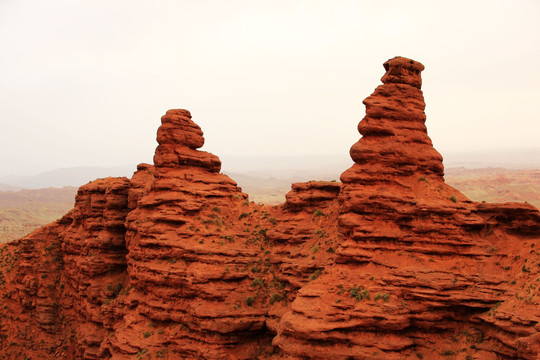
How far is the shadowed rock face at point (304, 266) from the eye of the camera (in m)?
32.3

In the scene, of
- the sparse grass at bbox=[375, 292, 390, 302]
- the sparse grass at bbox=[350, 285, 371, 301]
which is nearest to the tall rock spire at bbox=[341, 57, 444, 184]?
the sparse grass at bbox=[350, 285, 371, 301]

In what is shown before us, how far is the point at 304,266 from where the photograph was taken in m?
40.0

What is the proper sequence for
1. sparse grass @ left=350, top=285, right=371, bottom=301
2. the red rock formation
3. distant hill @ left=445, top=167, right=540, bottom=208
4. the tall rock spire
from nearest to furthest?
1. the red rock formation
2. sparse grass @ left=350, top=285, right=371, bottom=301
3. the tall rock spire
4. distant hill @ left=445, top=167, right=540, bottom=208

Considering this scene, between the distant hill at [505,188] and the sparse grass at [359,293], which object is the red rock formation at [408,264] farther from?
the distant hill at [505,188]

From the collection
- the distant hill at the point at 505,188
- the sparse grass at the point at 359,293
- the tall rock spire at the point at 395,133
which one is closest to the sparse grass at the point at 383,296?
the sparse grass at the point at 359,293

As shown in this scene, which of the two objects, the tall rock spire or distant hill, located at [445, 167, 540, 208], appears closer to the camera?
the tall rock spire

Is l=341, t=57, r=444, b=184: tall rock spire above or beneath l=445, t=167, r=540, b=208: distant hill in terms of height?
above

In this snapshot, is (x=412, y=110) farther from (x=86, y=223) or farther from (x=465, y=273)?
(x=86, y=223)

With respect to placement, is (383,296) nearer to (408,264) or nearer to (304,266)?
(408,264)

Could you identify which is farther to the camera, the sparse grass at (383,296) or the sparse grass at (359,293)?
the sparse grass at (359,293)

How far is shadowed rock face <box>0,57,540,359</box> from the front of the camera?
32.3 m

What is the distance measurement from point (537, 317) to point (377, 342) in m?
10.3

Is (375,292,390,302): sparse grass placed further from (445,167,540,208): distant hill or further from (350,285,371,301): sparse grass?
(445,167,540,208): distant hill

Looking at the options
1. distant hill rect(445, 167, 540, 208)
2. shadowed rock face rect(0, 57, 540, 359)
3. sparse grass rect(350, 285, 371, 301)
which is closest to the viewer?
shadowed rock face rect(0, 57, 540, 359)
